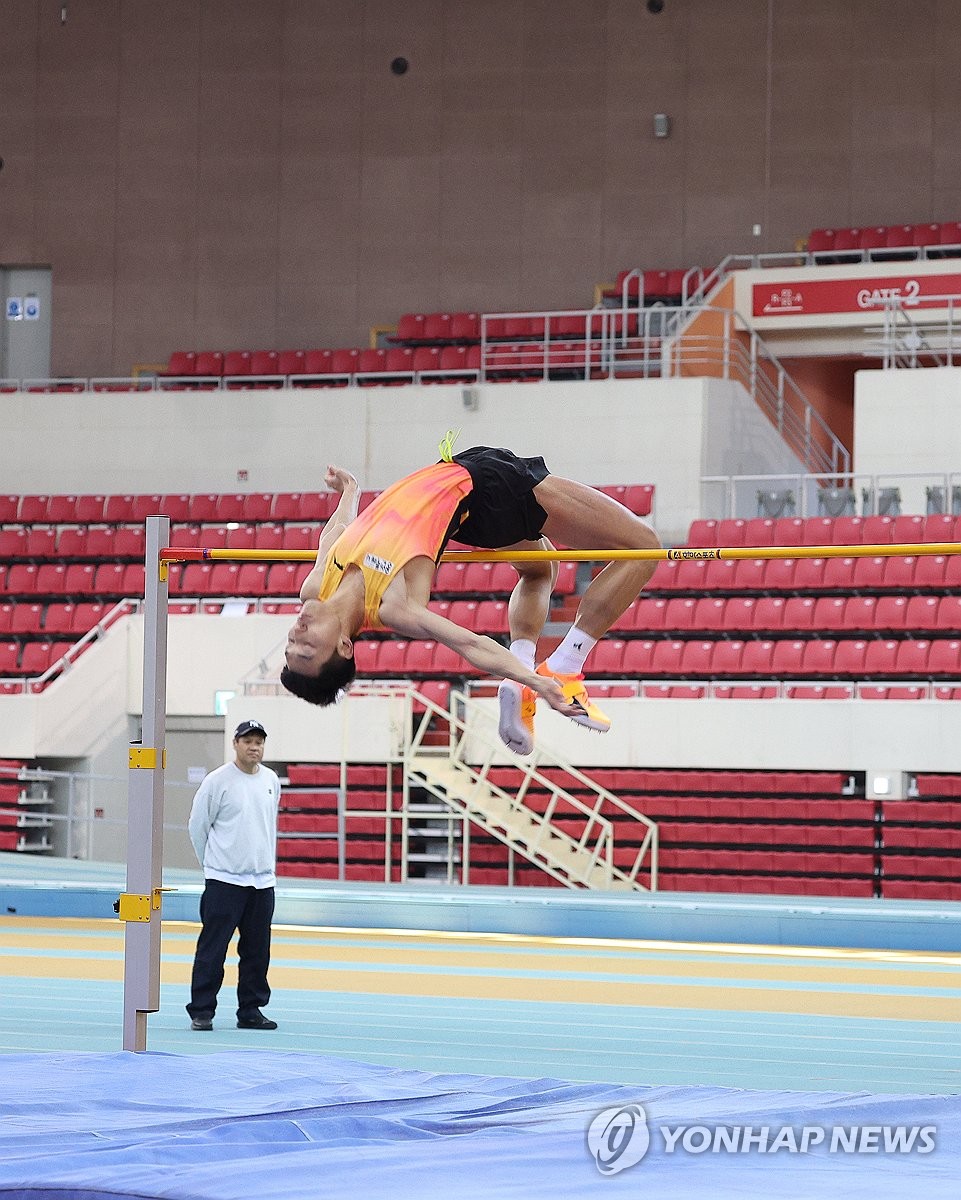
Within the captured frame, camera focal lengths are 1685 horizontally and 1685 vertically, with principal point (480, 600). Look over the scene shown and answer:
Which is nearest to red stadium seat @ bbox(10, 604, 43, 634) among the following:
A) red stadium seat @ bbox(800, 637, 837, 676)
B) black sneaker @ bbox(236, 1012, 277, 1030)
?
red stadium seat @ bbox(800, 637, 837, 676)

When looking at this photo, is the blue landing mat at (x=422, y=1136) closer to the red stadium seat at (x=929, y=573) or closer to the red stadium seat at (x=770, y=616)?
the red stadium seat at (x=770, y=616)

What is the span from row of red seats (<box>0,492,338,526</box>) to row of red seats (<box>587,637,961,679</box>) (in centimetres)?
412

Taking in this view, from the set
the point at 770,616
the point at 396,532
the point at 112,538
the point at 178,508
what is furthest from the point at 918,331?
the point at 396,532

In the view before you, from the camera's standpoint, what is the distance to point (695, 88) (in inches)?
906

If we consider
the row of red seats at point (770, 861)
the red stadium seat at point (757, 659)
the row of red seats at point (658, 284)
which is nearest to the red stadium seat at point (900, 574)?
the red stadium seat at point (757, 659)

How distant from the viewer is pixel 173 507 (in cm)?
2041

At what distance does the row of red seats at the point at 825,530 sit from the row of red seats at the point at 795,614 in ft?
1.91

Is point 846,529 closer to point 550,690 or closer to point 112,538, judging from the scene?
point 112,538

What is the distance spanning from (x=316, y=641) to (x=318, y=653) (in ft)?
0.13

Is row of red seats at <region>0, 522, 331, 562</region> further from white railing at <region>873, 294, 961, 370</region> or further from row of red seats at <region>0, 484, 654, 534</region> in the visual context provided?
white railing at <region>873, 294, 961, 370</region>

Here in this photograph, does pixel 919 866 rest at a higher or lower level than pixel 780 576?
lower

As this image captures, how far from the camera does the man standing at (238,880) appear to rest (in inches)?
322

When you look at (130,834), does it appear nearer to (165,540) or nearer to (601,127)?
(165,540)

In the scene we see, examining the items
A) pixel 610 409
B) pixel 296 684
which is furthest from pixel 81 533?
pixel 296 684
